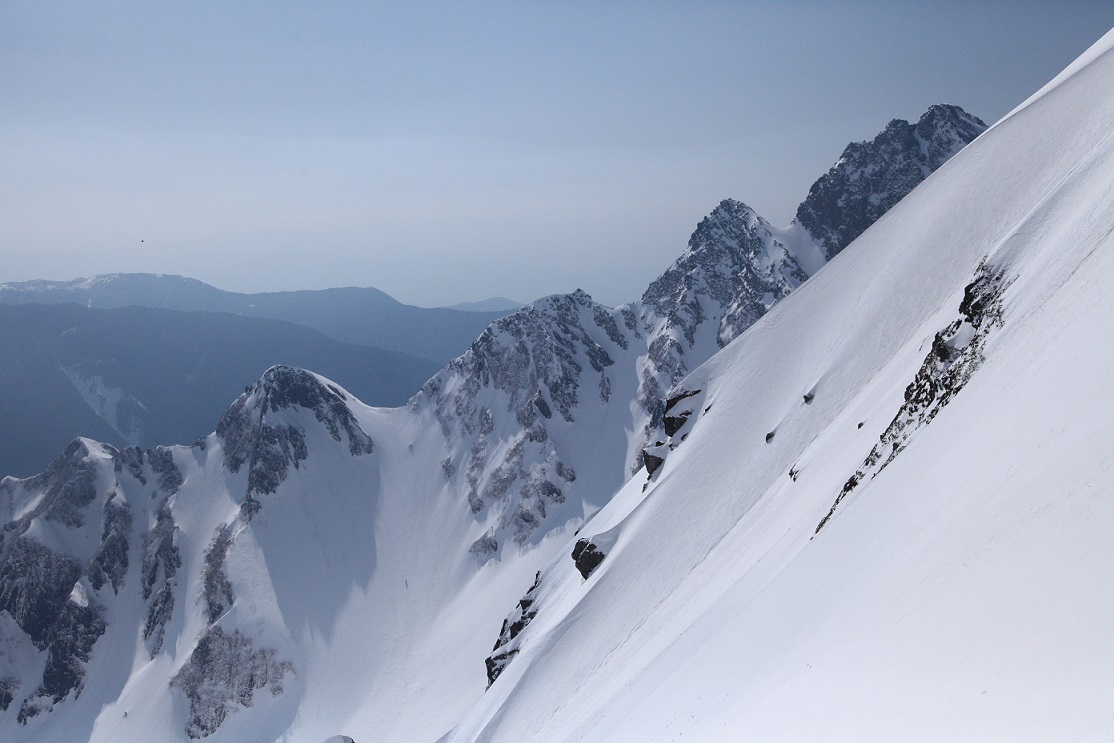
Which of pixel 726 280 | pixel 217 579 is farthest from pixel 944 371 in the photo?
pixel 726 280

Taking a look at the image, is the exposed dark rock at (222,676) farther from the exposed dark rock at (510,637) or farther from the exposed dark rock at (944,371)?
the exposed dark rock at (944,371)

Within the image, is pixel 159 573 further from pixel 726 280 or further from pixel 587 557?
pixel 726 280

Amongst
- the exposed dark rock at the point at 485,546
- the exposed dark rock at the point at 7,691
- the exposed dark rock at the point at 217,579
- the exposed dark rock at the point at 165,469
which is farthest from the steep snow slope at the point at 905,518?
the exposed dark rock at the point at 165,469

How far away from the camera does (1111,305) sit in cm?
2011

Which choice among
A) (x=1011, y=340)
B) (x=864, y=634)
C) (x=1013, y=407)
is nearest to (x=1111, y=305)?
(x=1013, y=407)

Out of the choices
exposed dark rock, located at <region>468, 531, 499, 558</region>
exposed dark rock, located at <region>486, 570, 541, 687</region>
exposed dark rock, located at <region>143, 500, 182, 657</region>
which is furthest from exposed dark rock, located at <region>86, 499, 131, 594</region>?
exposed dark rock, located at <region>486, 570, 541, 687</region>

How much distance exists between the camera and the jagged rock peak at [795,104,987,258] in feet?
610

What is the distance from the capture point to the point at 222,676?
116m

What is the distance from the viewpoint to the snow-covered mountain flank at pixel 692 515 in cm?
1620

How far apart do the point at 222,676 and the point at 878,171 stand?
679ft

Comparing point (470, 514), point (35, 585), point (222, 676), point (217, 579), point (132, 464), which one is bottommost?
point (470, 514)

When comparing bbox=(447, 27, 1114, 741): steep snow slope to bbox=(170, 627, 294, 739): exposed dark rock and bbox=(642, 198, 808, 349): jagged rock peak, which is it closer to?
bbox=(170, 627, 294, 739): exposed dark rock

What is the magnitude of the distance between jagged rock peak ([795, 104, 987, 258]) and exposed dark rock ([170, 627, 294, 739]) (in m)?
173

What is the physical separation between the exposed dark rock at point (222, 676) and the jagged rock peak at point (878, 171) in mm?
173257
